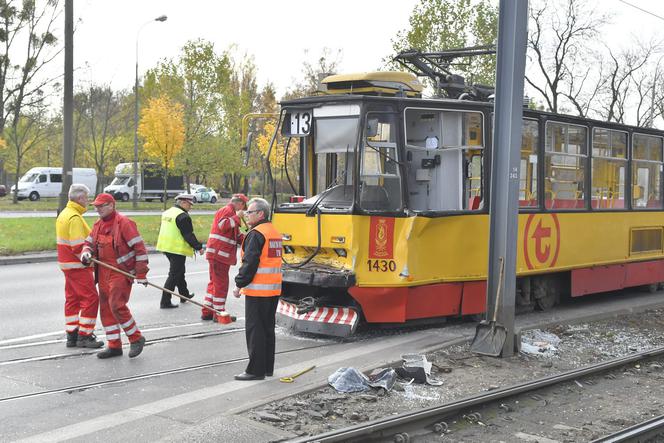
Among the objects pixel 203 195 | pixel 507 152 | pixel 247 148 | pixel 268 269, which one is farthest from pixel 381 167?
pixel 203 195

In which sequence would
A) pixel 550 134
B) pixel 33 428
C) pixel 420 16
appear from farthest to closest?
pixel 420 16 < pixel 550 134 < pixel 33 428

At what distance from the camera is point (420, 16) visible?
105 ft

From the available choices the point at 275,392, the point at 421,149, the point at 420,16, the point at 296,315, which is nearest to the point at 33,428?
the point at 275,392

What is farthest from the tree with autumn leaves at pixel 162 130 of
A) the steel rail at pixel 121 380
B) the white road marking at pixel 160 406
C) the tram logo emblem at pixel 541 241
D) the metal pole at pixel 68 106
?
the white road marking at pixel 160 406

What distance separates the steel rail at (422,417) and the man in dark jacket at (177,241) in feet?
18.1

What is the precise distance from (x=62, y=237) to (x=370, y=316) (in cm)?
367

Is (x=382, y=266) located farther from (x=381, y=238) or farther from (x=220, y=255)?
(x=220, y=255)

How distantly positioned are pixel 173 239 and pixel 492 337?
196 inches

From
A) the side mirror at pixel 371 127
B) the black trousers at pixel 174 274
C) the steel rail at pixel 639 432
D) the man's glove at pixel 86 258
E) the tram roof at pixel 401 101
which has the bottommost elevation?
the steel rail at pixel 639 432

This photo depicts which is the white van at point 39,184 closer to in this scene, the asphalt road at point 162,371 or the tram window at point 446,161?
the asphalt road at point 162,371

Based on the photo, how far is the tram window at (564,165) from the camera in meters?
11.5

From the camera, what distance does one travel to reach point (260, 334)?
7.49 metres

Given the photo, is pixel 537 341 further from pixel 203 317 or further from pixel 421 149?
pixel 203 317

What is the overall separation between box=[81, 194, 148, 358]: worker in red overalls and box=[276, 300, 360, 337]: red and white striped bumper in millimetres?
2062
